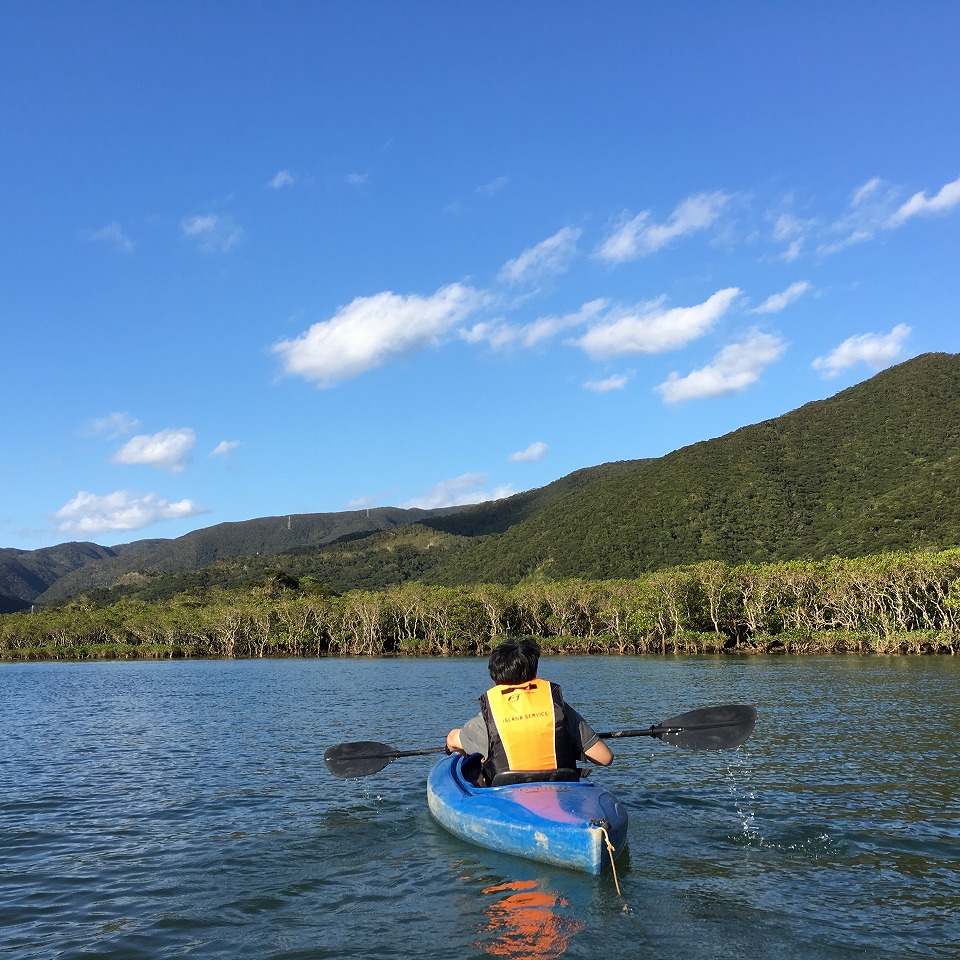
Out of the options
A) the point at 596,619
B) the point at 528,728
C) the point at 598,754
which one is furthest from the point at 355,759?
the point at 596,619

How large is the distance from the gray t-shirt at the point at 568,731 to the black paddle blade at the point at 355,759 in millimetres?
2684

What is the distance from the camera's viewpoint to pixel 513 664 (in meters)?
9.46

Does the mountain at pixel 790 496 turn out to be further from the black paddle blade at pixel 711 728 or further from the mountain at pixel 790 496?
the black paddle blade at pixel 711 728

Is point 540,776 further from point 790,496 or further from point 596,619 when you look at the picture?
point 790,496

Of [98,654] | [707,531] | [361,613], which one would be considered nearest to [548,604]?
[361,613]

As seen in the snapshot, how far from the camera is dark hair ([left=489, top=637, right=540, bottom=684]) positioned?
946 centimetres

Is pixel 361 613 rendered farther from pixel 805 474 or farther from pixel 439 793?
pixel 439 793

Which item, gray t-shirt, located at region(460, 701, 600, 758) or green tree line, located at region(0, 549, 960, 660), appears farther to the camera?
green tree line, located at region(0, 549, 960, 660)

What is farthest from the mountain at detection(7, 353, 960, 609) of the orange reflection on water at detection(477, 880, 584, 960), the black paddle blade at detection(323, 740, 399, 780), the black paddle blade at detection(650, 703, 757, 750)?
the orange reflection on water at detection(477, 880, 584, 960)

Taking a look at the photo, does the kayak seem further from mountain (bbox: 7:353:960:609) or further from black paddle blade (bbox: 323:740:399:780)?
mountain (bbox: 7:353:960:609)

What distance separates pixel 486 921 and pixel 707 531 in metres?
104

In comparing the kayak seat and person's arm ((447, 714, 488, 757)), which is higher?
person's arm ((447, 714, 488, 757))

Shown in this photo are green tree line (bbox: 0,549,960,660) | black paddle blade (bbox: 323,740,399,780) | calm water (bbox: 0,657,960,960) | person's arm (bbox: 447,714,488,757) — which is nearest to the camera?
calm water (bbox: 0,657,960,960)

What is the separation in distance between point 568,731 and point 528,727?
1.69ft
